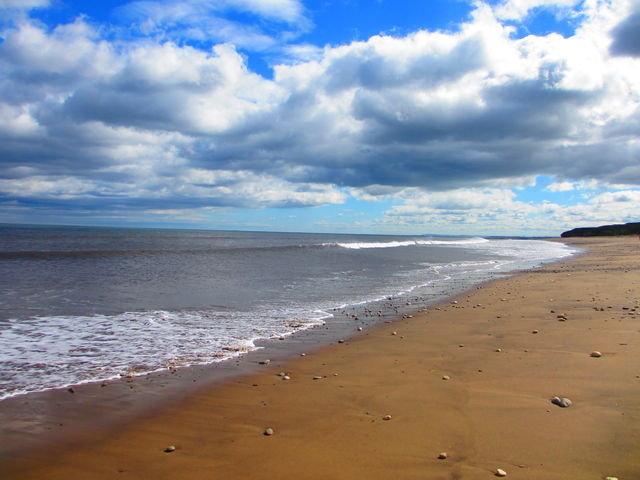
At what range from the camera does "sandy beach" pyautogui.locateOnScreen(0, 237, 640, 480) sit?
3.70 meters

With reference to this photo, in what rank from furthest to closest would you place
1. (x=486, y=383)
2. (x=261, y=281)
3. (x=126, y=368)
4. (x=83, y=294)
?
(x=261, y=281), (x=83, y=294), (x=126, y=368), (x=486, y=383)

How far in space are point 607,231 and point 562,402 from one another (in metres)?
135

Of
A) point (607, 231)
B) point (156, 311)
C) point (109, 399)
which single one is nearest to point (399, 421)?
point (109, 399)

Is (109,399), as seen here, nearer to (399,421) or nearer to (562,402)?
(399,421)

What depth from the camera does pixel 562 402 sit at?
4746mm

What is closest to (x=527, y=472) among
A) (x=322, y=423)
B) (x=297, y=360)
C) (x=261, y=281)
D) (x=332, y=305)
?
(x=322, y=423)

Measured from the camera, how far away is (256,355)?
7699 millimetres

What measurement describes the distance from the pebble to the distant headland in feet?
391

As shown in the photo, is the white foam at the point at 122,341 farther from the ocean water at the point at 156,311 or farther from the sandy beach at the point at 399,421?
the sandy beach at the point at 399,421

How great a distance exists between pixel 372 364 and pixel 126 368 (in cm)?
410

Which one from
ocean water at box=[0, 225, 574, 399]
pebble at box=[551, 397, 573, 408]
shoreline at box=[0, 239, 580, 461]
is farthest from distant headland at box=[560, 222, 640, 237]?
pebble at box=[551, 397, 573, 408]

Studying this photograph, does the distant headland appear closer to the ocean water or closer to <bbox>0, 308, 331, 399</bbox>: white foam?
the ocean water

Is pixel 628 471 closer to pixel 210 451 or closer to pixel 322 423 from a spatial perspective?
pixel 322 423

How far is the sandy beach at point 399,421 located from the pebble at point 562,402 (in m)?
0.08
